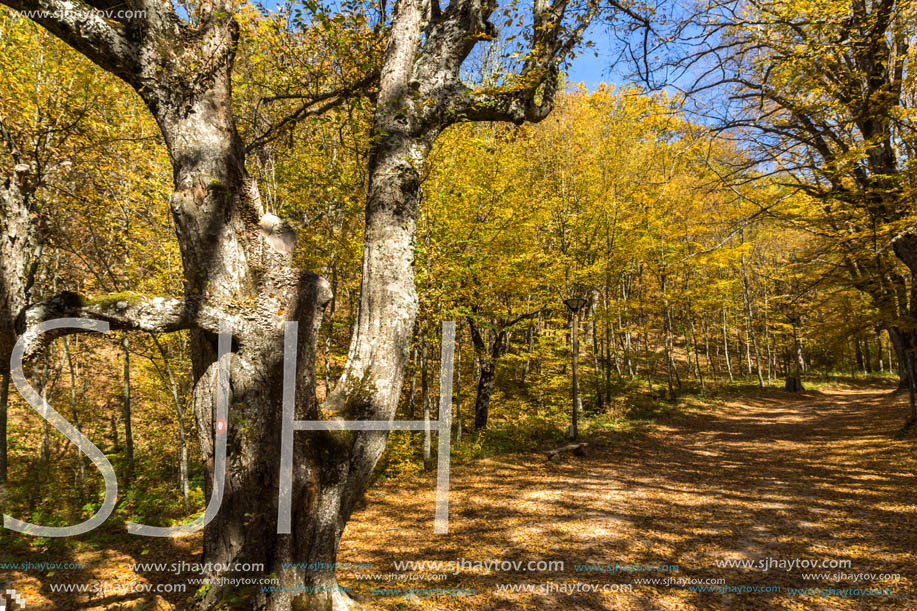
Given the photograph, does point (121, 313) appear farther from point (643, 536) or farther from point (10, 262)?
point (643, 536)

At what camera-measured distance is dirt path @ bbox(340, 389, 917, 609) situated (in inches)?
146

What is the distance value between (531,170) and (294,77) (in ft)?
34.7

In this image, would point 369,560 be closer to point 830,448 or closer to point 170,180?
point 170,180

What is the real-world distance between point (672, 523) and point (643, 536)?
2.26ft

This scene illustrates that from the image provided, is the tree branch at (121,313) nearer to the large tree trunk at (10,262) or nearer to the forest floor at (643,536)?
the large tree trunk at (10,262)

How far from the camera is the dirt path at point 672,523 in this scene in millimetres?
3705

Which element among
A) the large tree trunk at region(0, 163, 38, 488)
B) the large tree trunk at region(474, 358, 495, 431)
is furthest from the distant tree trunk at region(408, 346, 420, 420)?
the large tree trunk at region(0, 163, 38, 488)

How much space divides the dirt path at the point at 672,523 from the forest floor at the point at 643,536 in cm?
2

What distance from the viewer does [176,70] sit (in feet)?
8.84

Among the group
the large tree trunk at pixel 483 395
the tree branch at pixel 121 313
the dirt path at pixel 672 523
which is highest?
the tree branch at pixel 121 313

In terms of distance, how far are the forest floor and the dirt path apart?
24 mm

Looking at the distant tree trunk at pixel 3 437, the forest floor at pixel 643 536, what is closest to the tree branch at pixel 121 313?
the forest floor at pixel 643 536

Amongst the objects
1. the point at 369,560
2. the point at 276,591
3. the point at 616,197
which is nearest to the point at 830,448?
the point at 616,197

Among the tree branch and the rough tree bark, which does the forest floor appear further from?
the tree branch
